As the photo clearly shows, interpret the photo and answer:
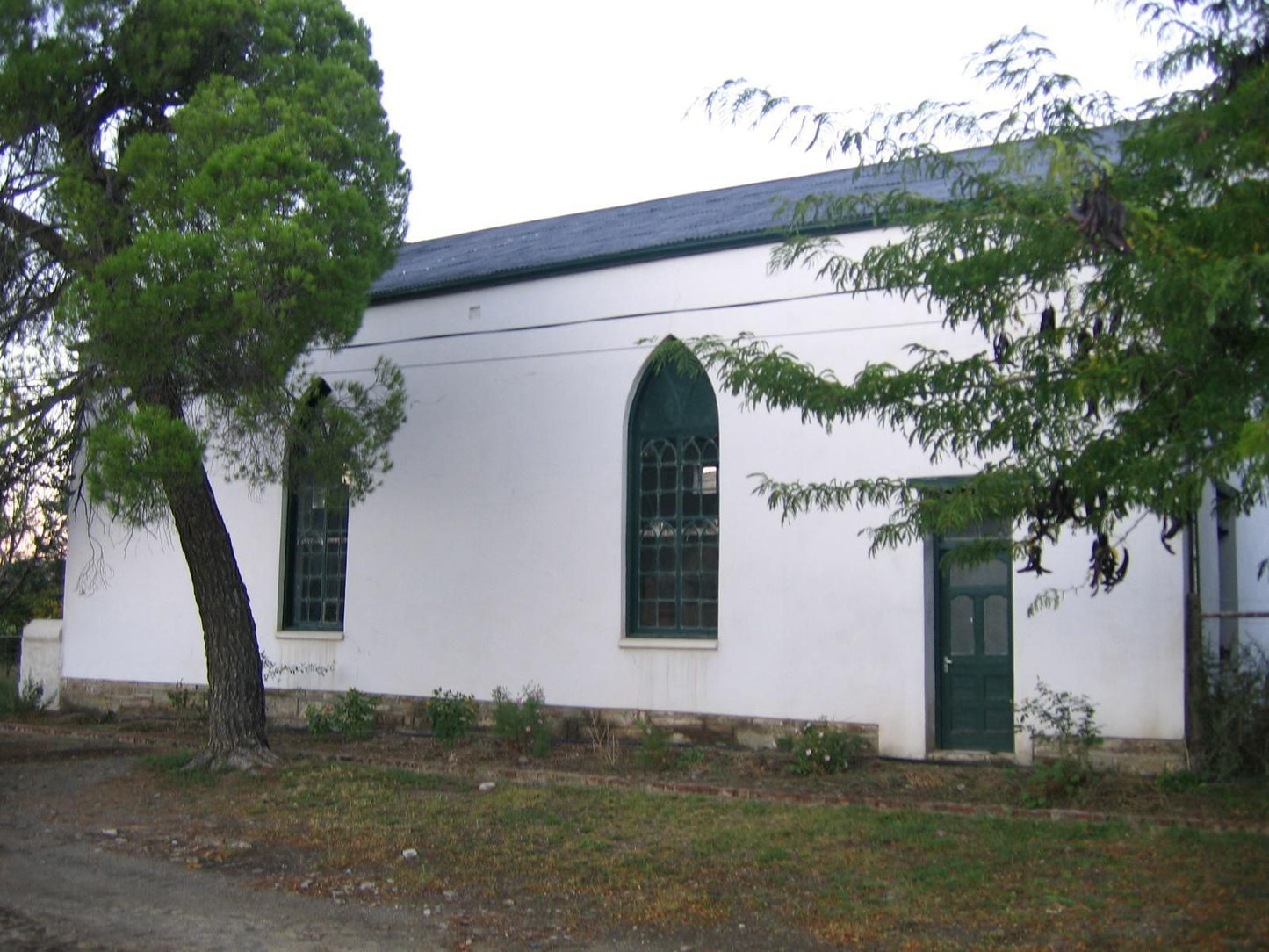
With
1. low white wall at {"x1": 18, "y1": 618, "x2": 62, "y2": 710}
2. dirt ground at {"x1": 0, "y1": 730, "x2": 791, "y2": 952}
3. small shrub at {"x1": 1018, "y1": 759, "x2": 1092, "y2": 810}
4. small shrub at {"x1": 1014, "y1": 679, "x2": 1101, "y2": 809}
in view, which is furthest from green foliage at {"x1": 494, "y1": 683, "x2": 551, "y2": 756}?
low white wall at {"x1": 18, "y1": 618, "x2": 62, "y2": 710}

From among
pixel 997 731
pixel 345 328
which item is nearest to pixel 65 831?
pixel 345 328

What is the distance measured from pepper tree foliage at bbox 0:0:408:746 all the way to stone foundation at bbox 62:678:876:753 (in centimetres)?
346

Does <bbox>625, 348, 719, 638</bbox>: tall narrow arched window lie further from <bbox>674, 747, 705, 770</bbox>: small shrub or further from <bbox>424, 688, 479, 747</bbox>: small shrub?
<bbox>424, 688, 479, 747</bbox>: small shrub

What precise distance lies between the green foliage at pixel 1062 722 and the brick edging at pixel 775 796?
93cm

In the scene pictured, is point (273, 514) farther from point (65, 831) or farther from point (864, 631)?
point (864, 631)

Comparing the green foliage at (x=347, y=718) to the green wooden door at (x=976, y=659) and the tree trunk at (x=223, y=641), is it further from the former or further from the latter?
the green wooden door at (x=976, y=659)

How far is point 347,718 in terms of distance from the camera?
14.5m

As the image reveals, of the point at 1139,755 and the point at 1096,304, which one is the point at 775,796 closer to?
the point at 1139,755

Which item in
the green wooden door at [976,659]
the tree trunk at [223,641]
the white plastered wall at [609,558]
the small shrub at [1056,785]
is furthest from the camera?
the tree trunk at [223,641]

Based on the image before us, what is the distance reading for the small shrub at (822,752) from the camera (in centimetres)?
1137

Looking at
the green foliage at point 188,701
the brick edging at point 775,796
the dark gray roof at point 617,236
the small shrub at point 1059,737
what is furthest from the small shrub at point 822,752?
the green foliage at point 188,701

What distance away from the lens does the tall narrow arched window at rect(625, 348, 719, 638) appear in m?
13.3

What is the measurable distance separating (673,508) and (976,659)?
140 inches

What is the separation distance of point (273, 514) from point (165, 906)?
9148 mm
